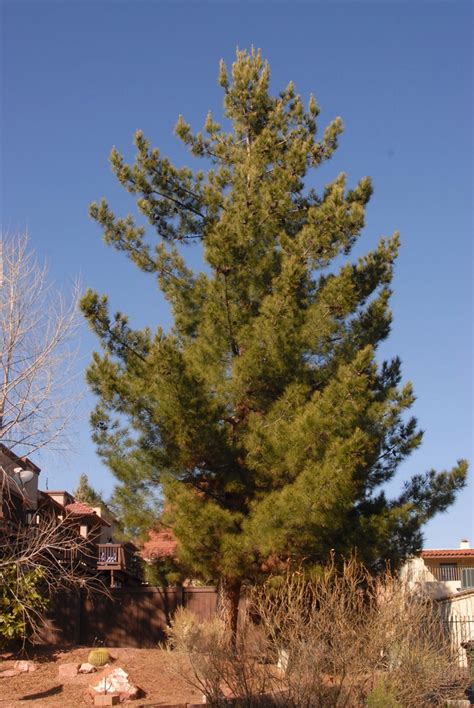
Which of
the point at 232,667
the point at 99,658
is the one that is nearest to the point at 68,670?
the point at 99,658

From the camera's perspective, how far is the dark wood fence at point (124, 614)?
21.3 metres

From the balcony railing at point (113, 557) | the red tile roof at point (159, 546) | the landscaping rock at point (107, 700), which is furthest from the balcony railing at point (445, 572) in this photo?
the landscaping rock at point (107, 700)

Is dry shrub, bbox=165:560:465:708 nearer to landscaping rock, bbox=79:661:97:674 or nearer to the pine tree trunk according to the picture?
landscaping rock, bbox=79:661:97:674

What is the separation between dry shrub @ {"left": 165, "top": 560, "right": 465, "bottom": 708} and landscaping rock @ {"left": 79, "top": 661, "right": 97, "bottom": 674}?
3637 mm

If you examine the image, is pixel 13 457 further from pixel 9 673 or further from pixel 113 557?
pixel 113 557

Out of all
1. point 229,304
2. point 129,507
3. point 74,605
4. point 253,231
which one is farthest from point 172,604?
A: point 253,231

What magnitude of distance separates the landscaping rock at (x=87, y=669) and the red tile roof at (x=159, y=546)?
324 centimetres

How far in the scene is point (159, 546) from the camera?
22.0m

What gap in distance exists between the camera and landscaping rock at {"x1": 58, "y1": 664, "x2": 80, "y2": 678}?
16203mm

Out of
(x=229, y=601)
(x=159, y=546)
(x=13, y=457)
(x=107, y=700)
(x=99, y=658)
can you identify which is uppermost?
(x=13, y=457)

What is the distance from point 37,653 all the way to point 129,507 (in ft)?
11.8

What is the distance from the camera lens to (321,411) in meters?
16.4

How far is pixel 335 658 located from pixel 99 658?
6692mm

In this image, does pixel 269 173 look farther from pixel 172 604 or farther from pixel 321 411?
pixel 172 604
